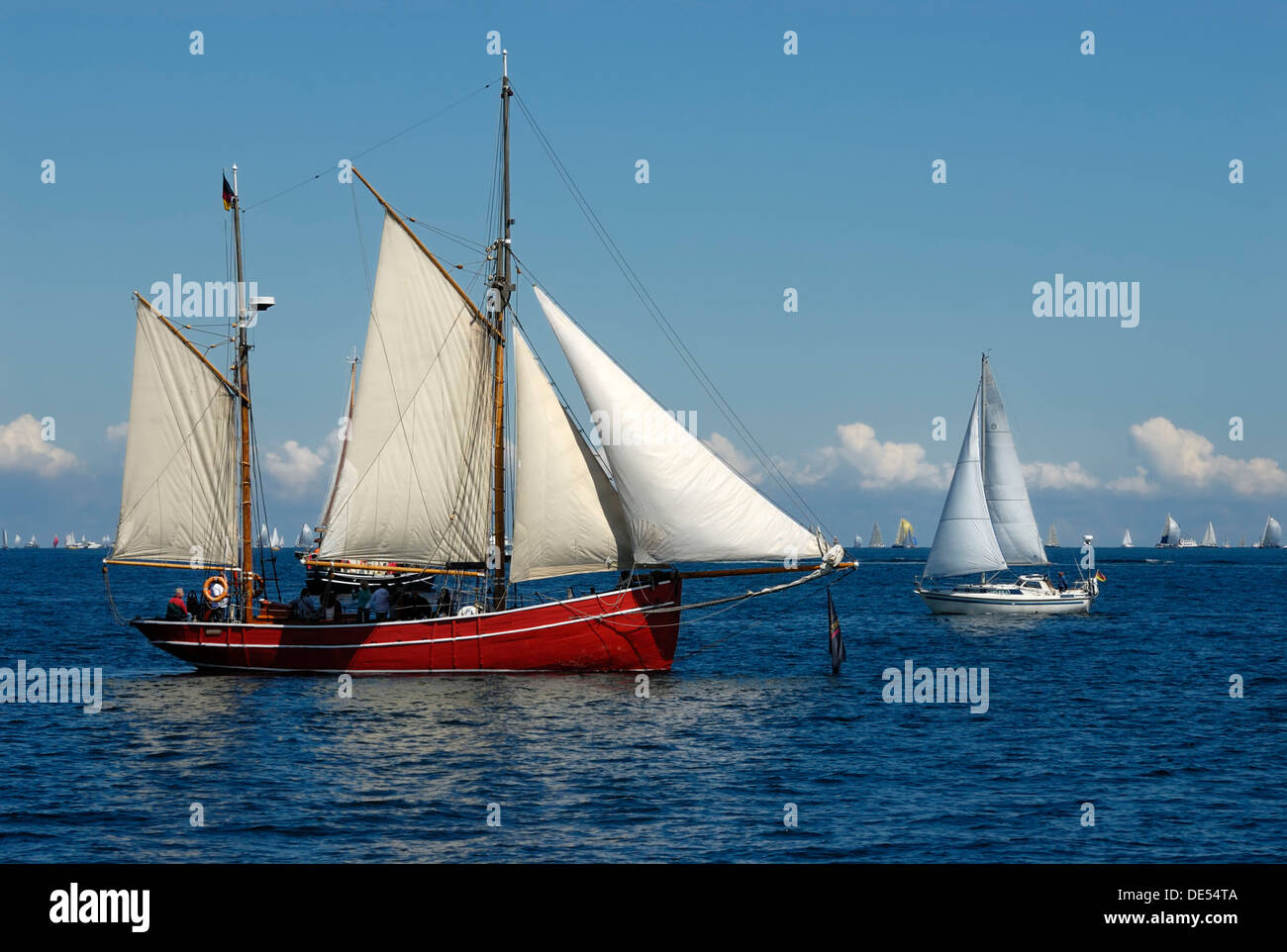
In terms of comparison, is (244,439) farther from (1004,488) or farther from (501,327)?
(1004,488)

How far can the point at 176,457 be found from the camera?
44688 millimetres

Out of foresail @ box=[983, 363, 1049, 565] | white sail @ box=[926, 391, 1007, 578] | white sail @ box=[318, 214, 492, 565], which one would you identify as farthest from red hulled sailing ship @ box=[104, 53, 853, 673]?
foresail @ box=[983, 363, 1049, 565]

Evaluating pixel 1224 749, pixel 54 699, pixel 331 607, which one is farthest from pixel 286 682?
pixel 1224 749

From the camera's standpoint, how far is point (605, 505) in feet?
133

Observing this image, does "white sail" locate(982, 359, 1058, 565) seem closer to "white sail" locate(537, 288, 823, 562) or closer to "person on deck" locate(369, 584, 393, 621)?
"white sail" locate(537, 288, 823, 562)

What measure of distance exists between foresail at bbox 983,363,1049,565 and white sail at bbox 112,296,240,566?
4696 centimetres

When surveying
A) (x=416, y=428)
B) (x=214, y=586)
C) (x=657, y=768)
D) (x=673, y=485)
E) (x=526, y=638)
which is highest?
(x=416, y=428)

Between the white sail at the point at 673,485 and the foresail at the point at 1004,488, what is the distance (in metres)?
40.6

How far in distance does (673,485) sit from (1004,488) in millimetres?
43248

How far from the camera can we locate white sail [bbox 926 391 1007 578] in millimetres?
73875

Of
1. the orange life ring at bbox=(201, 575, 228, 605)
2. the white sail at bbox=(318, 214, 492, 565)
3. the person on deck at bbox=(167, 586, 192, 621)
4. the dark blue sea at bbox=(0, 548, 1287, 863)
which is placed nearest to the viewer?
the dark blue sea at bbox=(0, 548, 1287, 863)

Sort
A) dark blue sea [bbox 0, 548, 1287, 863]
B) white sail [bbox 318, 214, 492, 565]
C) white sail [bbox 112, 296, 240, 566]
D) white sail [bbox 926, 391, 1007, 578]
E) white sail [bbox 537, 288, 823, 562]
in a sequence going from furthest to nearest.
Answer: white sail [bbox 926, 391, 1007, 578] < white sail [bbox 112, 296, 240, 566] < white sail [bbox 318, 214, 492, 565] < white sail [bbox 537, 288, 823, 562] < dark blue sea [bbox 0, 548, 1287, 863]

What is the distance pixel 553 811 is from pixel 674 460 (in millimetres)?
16231

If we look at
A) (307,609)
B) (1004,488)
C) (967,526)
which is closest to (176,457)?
(307,609)
